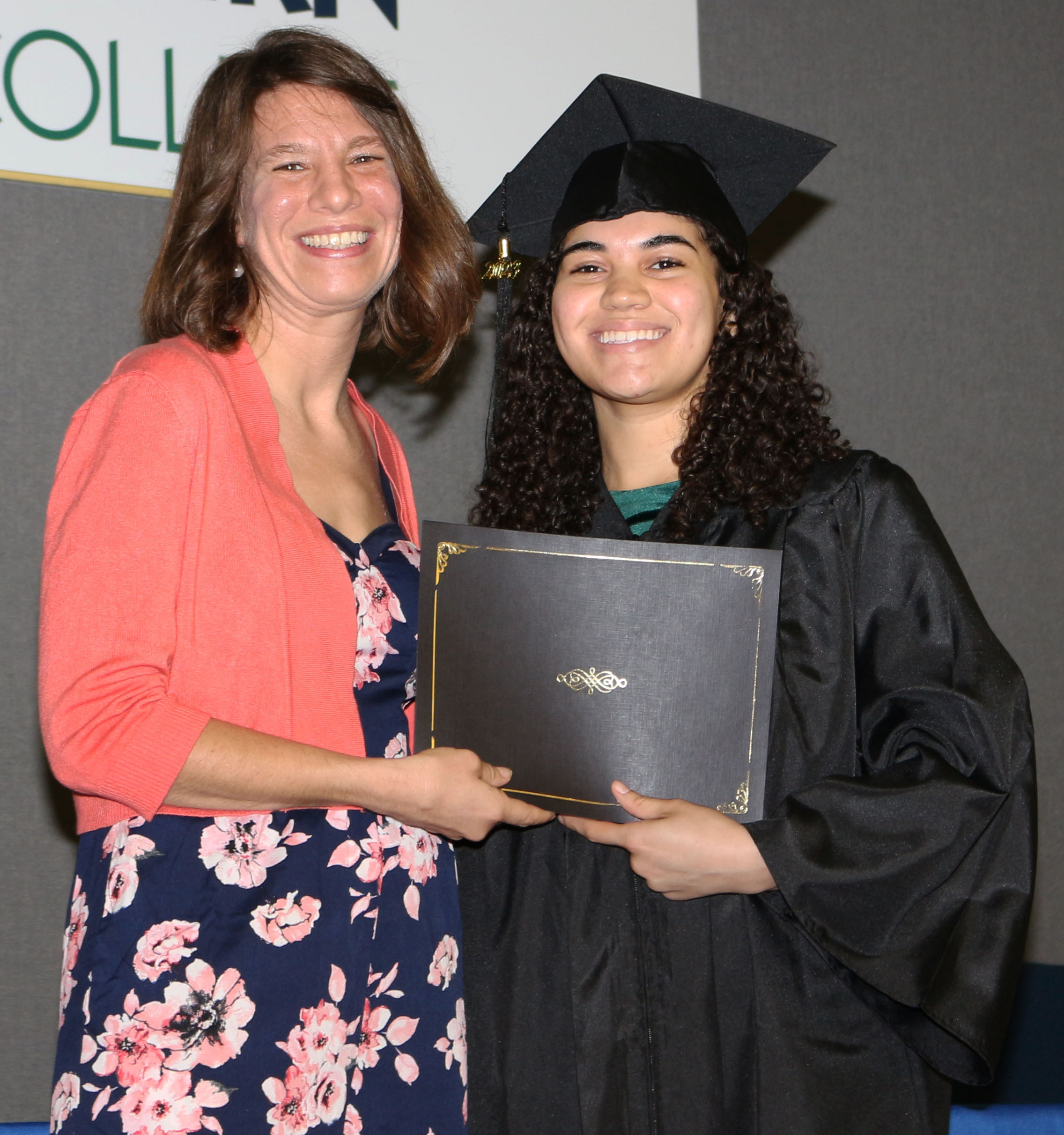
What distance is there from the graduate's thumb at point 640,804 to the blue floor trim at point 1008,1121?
3.17 feet

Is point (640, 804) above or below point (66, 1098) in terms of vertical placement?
above

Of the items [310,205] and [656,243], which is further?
[656,243]

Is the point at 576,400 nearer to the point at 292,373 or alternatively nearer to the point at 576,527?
the point at 576,527

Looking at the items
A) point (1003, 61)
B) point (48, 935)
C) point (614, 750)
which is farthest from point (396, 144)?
point (1003, 61)

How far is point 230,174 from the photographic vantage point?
1.64m

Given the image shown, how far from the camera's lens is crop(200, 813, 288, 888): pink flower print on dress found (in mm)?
1393

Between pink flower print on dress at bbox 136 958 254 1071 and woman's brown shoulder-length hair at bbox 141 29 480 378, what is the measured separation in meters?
0.78

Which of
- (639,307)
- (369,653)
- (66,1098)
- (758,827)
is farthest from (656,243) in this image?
(66,1098)

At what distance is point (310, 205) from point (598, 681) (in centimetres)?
75

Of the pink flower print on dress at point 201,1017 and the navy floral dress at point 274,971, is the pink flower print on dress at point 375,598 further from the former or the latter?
the pink flower print on dress at point 201,1017

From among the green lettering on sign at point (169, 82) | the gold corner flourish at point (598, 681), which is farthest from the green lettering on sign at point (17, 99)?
the gold corner flourish at point (598, 681)

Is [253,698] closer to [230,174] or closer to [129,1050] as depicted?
[129,1050]

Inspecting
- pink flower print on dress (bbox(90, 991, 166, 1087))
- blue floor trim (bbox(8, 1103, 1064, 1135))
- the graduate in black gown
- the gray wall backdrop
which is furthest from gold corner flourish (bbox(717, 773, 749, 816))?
the gray wall backdrop

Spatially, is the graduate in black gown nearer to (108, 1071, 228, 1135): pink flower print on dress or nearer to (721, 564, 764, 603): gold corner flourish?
(721, 564, 764, 603): gold corner flourish
